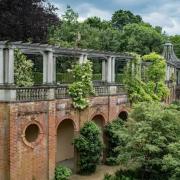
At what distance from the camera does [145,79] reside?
35781 mm

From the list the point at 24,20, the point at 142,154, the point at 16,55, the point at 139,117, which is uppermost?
the point at 24,20

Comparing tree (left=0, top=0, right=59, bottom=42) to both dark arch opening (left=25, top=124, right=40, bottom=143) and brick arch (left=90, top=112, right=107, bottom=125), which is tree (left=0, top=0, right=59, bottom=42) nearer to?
brick arch (left=90, top=112, right=107, bottom=125)

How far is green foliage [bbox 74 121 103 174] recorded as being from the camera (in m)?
25.8

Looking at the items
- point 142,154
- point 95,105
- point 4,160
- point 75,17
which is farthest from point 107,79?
point 75,17

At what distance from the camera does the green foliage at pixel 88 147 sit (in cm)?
2580

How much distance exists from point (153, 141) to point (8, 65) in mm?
7846

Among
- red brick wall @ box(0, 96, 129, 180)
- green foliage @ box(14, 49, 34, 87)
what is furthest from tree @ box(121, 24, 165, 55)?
green foliage @ box(14, 49, 34, 87)

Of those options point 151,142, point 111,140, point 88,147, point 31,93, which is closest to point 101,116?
point 111,140

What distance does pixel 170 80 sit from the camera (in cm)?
4809

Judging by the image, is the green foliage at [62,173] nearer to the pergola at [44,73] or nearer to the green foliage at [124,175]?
the green foliage at [124,175]

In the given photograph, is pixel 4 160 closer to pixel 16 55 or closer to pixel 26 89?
pixel 26 89

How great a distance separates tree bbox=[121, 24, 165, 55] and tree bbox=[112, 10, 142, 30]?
96.6ft

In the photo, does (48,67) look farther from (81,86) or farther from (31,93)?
(81,86)

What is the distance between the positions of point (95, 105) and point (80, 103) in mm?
2109
